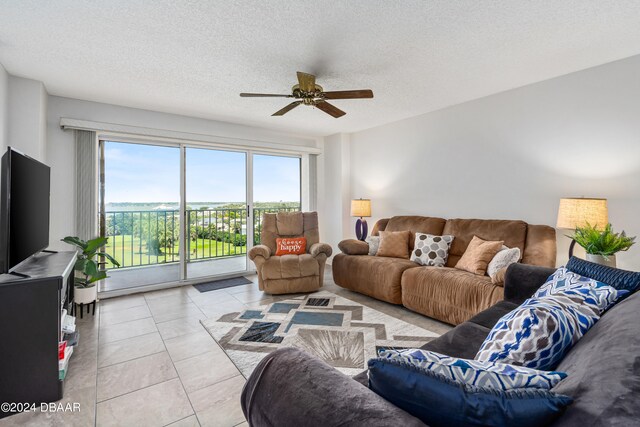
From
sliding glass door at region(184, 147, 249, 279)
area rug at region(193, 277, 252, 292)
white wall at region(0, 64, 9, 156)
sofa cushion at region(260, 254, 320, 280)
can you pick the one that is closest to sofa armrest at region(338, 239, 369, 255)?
sofa cushion at region(260, 254, 320, 280)

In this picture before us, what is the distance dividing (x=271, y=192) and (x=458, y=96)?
3.17m

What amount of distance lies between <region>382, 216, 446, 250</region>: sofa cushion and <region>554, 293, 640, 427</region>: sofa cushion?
285 centimetres

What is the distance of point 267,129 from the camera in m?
4.94

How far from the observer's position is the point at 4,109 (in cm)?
274

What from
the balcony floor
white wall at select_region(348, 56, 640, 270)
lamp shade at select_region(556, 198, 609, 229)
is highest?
white wall at select_region(348, 56, 640, 270)

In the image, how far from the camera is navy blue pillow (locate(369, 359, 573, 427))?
62 cm

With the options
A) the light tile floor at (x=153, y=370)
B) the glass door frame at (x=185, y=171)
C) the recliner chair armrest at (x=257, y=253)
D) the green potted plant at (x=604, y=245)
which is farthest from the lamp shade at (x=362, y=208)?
the green potted plant at (x=604, y=245)

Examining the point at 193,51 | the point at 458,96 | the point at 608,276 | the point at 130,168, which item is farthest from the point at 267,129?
the point at 608,276

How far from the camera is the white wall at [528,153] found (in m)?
2.60

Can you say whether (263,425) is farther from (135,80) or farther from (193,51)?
(135,80)

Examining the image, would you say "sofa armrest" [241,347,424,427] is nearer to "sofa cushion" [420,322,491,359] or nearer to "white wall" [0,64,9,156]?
"sofa cushion" [420,322,491,359]

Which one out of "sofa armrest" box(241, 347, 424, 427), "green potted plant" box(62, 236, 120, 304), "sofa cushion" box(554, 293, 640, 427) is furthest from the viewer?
"green potted plant" box(62, 236, 120, 304)

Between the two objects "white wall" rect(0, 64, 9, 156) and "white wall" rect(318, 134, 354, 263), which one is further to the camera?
"white wall" rect(318, 134, 354, 263)

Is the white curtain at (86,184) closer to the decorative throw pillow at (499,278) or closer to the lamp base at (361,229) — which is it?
the lamp base at (361,229)
